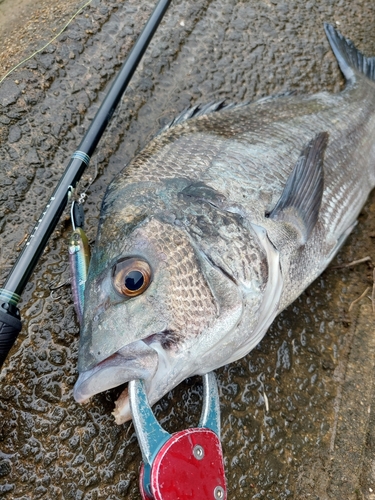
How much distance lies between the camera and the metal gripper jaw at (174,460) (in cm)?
146

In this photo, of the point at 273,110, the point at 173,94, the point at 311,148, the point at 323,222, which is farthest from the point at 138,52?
the point at 323,222

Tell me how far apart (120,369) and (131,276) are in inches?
13.2

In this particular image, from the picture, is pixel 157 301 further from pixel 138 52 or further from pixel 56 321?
pixel 138 52

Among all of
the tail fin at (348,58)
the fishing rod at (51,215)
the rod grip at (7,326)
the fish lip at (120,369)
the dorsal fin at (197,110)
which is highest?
the fishing rod at (51,215)

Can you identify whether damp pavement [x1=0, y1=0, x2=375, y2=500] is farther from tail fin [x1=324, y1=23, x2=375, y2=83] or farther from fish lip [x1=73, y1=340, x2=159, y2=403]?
fish lip [x1=73, y1=340, x2=159, y2=403]

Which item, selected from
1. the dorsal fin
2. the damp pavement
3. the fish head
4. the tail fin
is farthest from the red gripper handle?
the tail fin

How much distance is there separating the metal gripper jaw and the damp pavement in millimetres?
449

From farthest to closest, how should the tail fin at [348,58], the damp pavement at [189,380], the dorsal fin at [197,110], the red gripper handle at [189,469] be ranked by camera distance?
1. the tail fin at [348,58]
2. the dorsal fin at [197,110]
3. the damp pavement at [189,380]
4. the red gripper handle at [189,469]

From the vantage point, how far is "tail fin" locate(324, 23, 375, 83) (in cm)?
307

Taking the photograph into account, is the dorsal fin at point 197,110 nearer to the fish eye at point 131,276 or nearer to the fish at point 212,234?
the fish at point 212,234

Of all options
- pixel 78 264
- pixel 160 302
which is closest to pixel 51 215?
pixel 78 264

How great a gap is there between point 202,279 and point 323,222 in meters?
0.99

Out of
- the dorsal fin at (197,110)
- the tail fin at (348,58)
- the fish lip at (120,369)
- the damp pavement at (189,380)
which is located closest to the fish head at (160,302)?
the fish lip at (120,369)

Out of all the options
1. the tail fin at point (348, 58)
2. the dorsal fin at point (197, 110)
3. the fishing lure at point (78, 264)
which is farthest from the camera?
the tail fin at point (348, 58)
